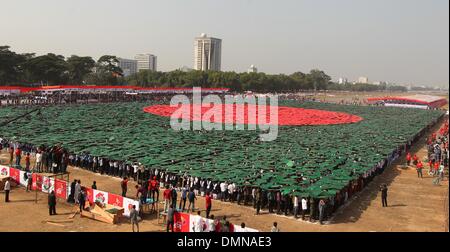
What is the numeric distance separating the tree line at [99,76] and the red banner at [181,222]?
94.8 m

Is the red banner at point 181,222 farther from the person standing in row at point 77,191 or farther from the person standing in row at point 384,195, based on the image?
the person standing in row at point 384,195

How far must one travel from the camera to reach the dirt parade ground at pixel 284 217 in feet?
58.8

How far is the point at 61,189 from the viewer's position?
2111 centimetres

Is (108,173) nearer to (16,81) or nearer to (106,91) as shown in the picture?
(106,91)

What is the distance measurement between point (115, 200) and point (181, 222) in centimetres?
373

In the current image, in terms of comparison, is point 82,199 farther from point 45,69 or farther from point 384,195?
point 45,69

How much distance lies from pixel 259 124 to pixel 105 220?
37.2 m

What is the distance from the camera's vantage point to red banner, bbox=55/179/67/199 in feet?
68.6

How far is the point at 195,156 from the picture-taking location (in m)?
30.4

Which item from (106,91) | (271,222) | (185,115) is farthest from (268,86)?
(271,222)

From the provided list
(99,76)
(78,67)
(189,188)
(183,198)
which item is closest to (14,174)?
(189,188)

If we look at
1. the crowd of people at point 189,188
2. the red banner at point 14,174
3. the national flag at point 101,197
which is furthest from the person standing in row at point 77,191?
the red banner at point 14,174

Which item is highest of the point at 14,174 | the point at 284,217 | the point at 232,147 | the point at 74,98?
the point at 74,98
